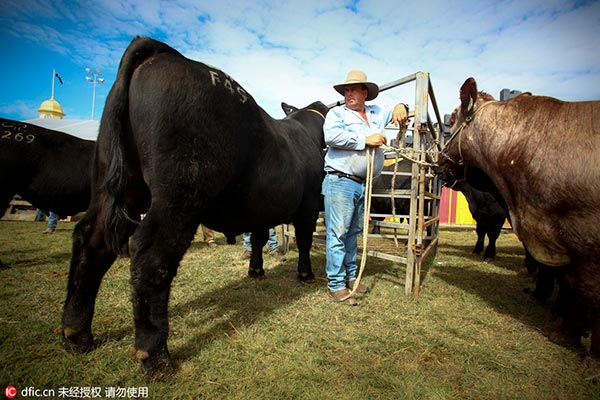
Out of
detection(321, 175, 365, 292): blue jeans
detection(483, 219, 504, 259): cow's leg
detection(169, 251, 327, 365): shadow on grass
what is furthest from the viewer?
detection(483, 219, 504, 259): cow's leg

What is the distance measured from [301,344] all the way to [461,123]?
2613 millimetres

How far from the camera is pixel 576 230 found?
2143mm

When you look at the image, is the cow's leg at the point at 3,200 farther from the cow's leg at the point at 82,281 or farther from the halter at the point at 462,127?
the halter at the point at 462,127

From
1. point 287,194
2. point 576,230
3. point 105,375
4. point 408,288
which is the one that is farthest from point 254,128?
point 408,288

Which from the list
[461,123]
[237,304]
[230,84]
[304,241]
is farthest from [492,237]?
[230,84]

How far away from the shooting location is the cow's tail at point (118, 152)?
1971mm

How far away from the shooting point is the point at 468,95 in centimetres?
292

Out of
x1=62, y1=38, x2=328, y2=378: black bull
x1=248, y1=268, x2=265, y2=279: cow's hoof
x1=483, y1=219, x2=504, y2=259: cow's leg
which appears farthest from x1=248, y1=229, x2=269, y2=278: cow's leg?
x1=483, y1=219, x2=504, y2=259: cow's leg

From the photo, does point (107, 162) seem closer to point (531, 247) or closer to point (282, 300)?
point (282, 300)

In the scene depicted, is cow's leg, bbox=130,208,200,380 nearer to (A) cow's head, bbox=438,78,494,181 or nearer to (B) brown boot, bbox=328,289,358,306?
(B) brown boot, bbox=328,289,358,306

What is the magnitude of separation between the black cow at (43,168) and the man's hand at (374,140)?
14.4 ft

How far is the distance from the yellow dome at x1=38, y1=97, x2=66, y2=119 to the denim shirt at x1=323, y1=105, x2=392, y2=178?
102 ft

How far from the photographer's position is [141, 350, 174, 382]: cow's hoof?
1.93 metres

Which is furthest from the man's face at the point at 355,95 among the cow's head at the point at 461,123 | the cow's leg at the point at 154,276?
the cow's leg at the point at 154,276
